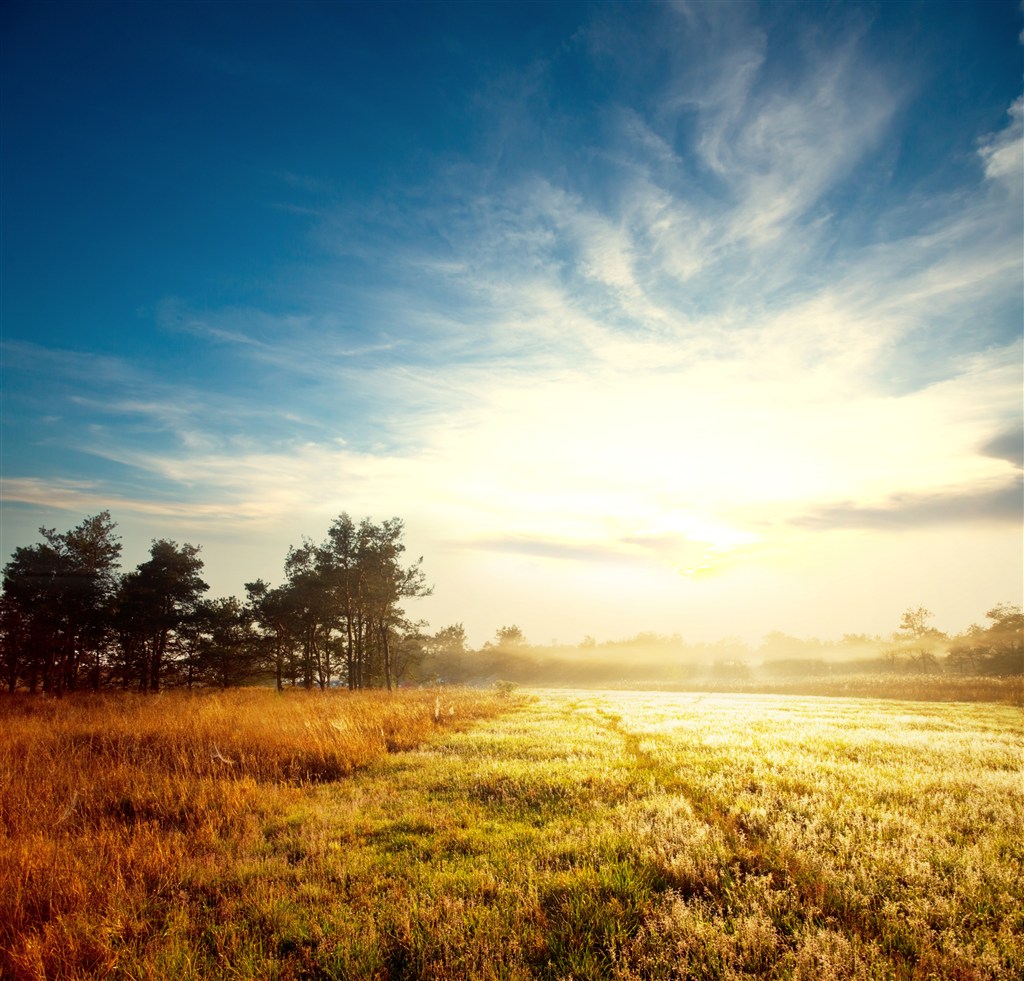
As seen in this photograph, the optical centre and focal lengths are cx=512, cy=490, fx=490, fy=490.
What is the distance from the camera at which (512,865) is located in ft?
17.4

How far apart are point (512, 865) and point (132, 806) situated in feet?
21.6

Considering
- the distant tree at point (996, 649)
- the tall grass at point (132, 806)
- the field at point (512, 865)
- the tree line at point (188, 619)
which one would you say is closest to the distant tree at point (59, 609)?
the tree line at point (188, 619)

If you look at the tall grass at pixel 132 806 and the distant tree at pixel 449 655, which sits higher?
the tall grass at pixel 132 806

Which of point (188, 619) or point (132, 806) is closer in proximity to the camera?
point (132, 806)

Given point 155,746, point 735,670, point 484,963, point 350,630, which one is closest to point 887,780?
point 484,963

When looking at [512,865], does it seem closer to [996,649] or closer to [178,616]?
[178,616]

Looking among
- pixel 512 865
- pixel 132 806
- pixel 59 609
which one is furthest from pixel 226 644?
pixel 512 865

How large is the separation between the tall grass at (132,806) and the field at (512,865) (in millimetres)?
43

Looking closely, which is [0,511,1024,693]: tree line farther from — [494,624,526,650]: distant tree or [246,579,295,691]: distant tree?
[494,624,526,650]: distant tree

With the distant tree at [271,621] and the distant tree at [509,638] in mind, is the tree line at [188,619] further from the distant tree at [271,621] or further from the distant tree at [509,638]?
the distant tree at [509,638]

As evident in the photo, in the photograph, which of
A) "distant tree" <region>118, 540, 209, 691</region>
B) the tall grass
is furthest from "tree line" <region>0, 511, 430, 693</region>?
the tall grass

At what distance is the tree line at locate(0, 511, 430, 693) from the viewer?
1441 inches

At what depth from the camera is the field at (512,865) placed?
12.5 ft

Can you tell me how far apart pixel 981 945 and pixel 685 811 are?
11.1 feet
